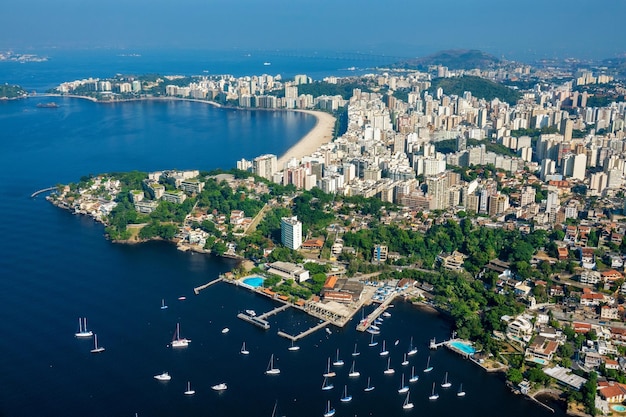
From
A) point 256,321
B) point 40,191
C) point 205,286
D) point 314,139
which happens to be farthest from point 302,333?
point 314,139

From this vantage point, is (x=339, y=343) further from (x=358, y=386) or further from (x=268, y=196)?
(x=268, y=196)

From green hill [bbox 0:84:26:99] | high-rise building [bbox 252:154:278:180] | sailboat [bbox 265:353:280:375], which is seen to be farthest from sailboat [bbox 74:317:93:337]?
green hill [bbox 0:84:26:99]

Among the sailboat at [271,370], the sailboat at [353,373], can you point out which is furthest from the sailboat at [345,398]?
the sailboat at [271,370]

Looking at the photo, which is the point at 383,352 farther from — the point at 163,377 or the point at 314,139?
the point at 314,139

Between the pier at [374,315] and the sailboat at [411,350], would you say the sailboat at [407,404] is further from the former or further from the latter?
the pier at [374,315]

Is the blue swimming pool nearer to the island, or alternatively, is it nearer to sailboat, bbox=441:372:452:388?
the island
